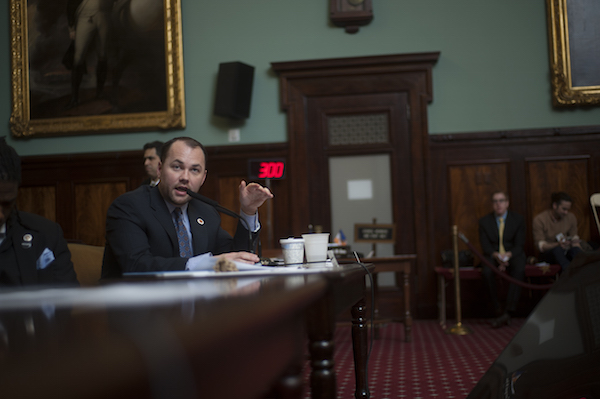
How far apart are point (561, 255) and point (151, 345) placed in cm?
639

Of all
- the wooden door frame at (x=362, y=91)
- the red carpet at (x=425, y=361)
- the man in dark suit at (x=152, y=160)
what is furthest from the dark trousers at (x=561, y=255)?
the man in dark suit at (x=152, y=160)

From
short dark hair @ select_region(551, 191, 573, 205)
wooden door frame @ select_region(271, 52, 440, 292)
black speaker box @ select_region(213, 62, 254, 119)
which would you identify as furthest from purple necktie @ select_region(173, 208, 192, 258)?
short dark hair @ select_region(551, 191, 573, 205)

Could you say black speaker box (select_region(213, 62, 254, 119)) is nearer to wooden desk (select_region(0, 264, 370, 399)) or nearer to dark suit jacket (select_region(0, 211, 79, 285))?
dark suit jacket (select_region(0, 211, 79, 285))

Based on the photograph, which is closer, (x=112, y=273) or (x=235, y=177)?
(x=112, y=273)

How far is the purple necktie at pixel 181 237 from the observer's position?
2.40m

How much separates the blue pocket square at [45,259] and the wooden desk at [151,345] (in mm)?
1326

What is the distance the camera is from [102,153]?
7.07m

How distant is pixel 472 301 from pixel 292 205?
2.36m

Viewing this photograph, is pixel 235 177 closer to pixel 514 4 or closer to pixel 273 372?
pixel 514 4

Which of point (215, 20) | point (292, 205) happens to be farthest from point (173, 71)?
point (292, 205)

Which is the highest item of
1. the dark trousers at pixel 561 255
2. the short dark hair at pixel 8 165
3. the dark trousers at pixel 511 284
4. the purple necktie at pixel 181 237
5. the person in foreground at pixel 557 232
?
the short dark hair at pixel 8 165

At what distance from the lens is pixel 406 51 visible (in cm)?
674

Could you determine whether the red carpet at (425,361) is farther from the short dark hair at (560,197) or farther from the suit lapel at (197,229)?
Answer: the short dark hair at (560,197)

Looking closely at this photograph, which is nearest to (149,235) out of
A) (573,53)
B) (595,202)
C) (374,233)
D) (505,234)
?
(374,233)
